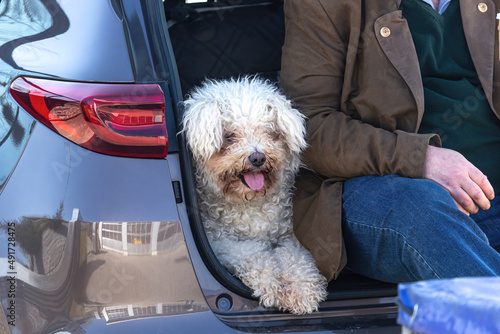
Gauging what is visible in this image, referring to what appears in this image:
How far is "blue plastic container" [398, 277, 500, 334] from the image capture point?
87cm

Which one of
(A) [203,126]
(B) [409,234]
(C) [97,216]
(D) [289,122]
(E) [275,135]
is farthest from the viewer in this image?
(E) [275,135]

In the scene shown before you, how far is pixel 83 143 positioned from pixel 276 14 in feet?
5.00

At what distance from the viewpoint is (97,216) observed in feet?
5.08

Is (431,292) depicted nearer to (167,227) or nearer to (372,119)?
(167,227)

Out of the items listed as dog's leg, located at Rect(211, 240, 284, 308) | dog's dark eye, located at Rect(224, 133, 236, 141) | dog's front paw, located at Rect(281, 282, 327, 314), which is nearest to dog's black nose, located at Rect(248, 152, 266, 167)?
dog's dark eye, located at Rect(224, 133, 236, 141)

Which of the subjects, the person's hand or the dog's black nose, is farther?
the dog's black nose

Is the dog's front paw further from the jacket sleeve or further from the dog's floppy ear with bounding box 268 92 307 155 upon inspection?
the dog's floppy ear with bounding box 268 92 307 155

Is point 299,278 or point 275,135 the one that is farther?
point 275,135

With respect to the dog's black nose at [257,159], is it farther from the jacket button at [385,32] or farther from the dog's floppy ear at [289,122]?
the jacket button at [385,32]

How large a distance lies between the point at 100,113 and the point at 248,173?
700 millimetres

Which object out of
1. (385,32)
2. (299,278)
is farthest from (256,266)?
(385,32)

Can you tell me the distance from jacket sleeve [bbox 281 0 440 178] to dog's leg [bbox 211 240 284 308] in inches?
14.4

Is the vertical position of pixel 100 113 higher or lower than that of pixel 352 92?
higher

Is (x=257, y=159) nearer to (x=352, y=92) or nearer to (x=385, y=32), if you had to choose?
(x=352, y=92)
